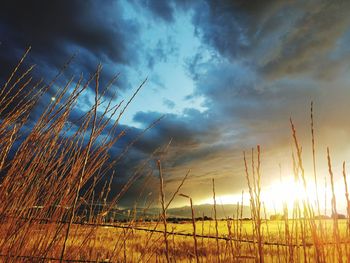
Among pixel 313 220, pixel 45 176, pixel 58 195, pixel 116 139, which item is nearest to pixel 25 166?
pixel 45 176

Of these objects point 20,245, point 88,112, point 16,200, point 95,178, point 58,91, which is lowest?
point 20,245

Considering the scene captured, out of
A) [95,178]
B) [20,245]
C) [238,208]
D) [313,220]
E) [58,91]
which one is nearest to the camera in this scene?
[313,220]

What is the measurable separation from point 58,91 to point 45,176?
563 millimetres

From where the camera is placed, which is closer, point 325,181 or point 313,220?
point 313,220

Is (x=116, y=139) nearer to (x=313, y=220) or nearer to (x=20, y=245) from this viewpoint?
(x=20, y=245)

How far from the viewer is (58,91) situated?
2.01 metres

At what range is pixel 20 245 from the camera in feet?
6.12

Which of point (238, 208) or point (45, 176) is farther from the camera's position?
point (238, 208)

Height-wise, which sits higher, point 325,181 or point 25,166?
point 25,166

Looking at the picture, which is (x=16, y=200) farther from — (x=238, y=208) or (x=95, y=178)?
(x=238, y=208)

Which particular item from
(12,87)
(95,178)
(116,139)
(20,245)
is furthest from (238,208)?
(12,87)

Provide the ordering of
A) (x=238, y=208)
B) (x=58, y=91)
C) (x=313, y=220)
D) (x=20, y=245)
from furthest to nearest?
1. (x=238, y=208)
2. (x=58, y=91)
3. (x=20, y=245)
4. (x=313, y=220)

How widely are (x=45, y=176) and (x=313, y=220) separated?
1621 millimetres

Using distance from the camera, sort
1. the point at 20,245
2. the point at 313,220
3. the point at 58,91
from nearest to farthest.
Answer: the point at 313,220 → the point at 20,245 → the point at 58,91
